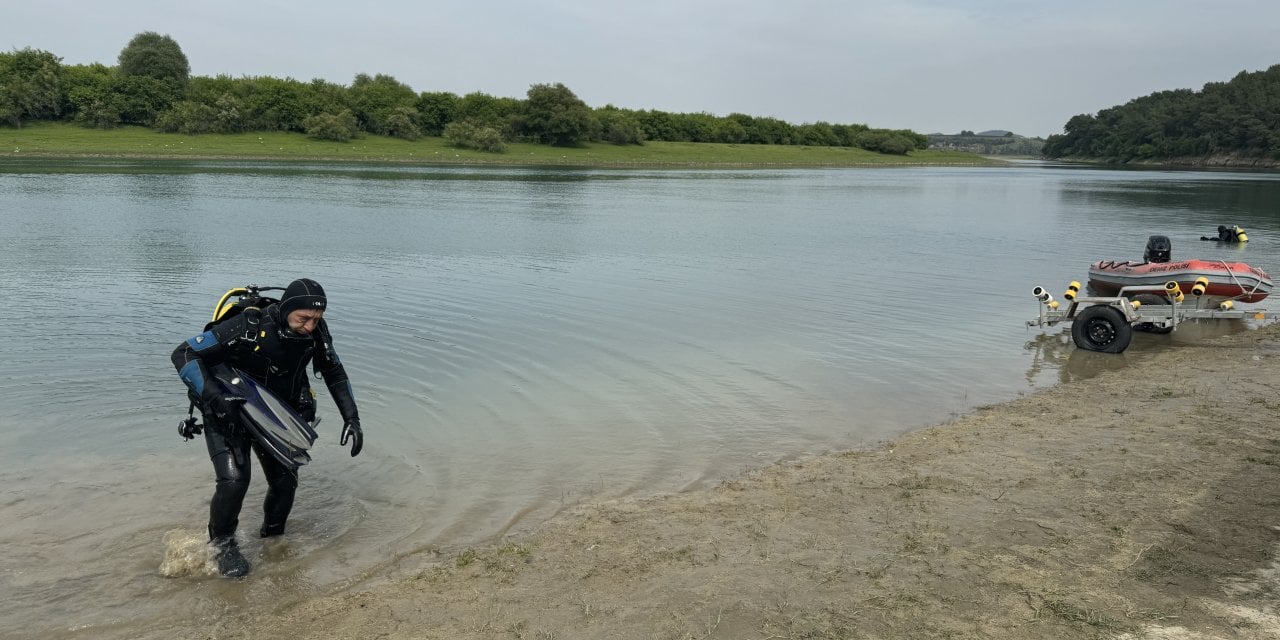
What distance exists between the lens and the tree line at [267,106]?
101125mm

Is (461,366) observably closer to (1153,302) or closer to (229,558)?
(229,558)

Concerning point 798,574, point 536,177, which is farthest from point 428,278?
point 536,177

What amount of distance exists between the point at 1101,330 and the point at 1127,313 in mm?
481

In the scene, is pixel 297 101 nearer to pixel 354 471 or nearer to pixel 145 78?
pixel 145 78

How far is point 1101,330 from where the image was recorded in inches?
585

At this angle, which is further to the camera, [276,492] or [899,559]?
[276,492]

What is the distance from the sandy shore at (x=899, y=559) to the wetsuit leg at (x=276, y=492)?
1.19 metres

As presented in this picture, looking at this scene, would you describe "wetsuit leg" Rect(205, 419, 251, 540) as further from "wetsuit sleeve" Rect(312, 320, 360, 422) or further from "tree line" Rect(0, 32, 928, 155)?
"tree line" Rect(0, 32, 928, 155)

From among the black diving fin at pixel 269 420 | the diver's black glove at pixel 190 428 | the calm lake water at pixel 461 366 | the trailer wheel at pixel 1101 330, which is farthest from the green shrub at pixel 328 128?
the black diving fin at pixel 269 420

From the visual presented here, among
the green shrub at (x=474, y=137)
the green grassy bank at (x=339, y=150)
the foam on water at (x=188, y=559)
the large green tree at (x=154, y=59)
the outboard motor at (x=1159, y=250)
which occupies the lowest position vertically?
the foam on water at (x=188, y=559)

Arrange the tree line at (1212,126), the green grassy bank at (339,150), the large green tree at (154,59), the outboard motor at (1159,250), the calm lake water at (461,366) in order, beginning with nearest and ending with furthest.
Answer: the calm lake water at (461,366)
the outboard motor at (1159,250)
the green grassy bank at (339,150)
the large green tree at (154,59)
the tree line at (1212,126)

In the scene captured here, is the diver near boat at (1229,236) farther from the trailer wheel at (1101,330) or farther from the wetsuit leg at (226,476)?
the wetsuit leg at (226,476)

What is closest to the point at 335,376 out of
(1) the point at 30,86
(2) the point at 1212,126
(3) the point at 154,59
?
(1) the point at 30,86

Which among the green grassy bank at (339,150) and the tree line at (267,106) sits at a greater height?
the tree line at (267,106)
